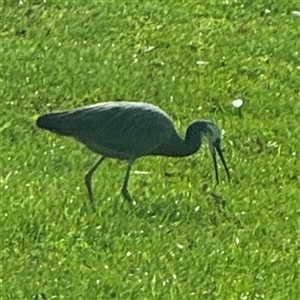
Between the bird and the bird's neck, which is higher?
the bird

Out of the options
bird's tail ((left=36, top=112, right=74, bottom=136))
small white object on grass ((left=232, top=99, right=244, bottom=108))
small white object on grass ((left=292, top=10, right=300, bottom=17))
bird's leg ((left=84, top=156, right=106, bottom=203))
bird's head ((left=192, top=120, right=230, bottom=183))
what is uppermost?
bird's tail ((left=36, top=112, right=74, bottom=136))

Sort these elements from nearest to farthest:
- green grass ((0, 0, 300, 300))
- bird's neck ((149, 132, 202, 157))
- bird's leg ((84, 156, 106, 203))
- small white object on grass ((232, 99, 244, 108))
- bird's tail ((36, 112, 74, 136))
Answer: green grass ((0, 0, 300, 300)) < bird's leg ((84, 156, 106, 203)) < bird's tail ((36, 112, 74, 136)) < bird's neck ((149, 132, 202, 157)) < small white object on grass ((232, 99, 244, 108))

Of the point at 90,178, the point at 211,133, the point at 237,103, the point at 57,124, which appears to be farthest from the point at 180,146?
the point at 237,103

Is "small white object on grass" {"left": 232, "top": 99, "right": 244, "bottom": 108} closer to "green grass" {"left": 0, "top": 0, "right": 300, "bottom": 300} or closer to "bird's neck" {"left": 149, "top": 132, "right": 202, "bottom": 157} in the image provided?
"green grass" {"left": 0, "top": 0, "right": 300, "bottom": 300}

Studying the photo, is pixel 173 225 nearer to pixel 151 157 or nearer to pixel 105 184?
pixel 105 184

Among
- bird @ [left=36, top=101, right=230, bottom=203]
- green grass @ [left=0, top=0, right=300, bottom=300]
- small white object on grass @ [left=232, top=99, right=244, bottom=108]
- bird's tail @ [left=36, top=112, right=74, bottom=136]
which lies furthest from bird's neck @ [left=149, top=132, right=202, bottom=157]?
small white object on grass @ [left=232, top=99, right=244, bottom=108]

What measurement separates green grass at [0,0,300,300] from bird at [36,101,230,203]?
259mm

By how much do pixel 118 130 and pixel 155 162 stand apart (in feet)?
3.95

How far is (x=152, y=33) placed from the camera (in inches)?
549

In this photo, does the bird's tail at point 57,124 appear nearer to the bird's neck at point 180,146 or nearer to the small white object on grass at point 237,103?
the bird's neck at point 180,146

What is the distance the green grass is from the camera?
318 inches

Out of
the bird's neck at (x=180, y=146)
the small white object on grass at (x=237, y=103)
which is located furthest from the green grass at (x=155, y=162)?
the bird's neck at (x=180, y=146)

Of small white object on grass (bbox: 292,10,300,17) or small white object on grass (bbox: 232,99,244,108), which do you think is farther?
small white object on grass (bbox: 292,10,300,17)

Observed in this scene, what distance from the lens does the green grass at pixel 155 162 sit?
26.5 ft
